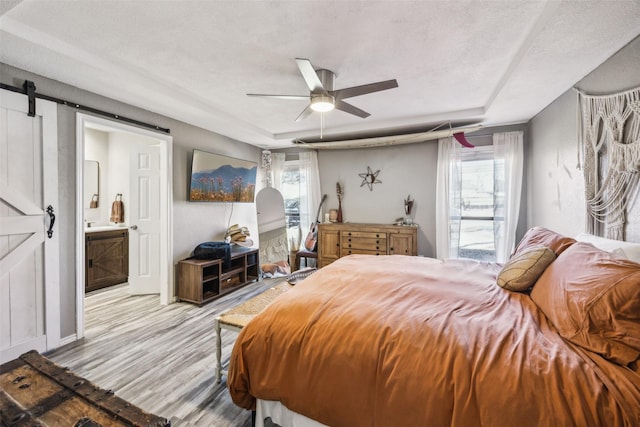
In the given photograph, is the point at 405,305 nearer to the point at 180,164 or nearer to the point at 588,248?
the point at 588,248

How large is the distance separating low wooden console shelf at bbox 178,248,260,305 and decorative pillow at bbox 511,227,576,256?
3458mm

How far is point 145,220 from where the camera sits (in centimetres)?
382

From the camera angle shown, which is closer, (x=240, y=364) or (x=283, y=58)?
(x=240, y=364)

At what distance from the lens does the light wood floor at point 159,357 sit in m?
1.72

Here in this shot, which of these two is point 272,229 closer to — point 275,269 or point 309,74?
point 275,269

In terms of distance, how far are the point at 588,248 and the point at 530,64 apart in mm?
1513

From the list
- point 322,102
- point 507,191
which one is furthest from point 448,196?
point 322,102

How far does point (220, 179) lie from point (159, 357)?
8.40 ft

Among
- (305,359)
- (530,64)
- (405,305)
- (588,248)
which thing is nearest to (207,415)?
(305,359)

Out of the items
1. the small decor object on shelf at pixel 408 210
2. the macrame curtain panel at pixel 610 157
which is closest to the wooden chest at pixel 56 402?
the macrame curtain panel at pixel 610 157

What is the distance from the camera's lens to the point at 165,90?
2.68m

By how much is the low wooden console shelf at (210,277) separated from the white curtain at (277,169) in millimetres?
1579

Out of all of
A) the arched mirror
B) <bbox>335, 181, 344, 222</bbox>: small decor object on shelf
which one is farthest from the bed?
the arched mirror

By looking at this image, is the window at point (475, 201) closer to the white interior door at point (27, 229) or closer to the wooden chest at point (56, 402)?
the wooden chest at point (56, 402)
